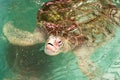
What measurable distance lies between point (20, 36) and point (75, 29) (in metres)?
0.87

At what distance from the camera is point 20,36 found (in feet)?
15.3

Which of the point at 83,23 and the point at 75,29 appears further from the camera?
the point at 83,23

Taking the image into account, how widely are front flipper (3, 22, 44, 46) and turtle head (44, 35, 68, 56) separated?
423mm

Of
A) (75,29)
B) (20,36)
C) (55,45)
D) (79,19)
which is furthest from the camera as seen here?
(20,36)

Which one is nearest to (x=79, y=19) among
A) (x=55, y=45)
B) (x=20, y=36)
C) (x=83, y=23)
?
(x=83, y=23)

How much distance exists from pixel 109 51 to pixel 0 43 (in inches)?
61.9

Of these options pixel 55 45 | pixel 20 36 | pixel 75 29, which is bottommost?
pixel 55 45

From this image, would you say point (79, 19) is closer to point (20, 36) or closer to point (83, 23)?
point (83, 23)

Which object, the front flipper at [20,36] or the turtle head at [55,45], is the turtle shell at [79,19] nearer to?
the turtle head at [55,45]

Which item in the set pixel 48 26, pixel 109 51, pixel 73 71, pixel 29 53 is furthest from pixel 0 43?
pixel 109 51

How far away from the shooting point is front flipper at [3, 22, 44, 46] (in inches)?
178

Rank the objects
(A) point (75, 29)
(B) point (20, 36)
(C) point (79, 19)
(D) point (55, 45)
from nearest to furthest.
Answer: (D) point (55, 45), (A) point (75, 29), (C) point (79, 19), (B) point (20, 36)

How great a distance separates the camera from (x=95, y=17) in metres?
4.52

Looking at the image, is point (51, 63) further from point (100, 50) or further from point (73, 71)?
point (100, 50)
